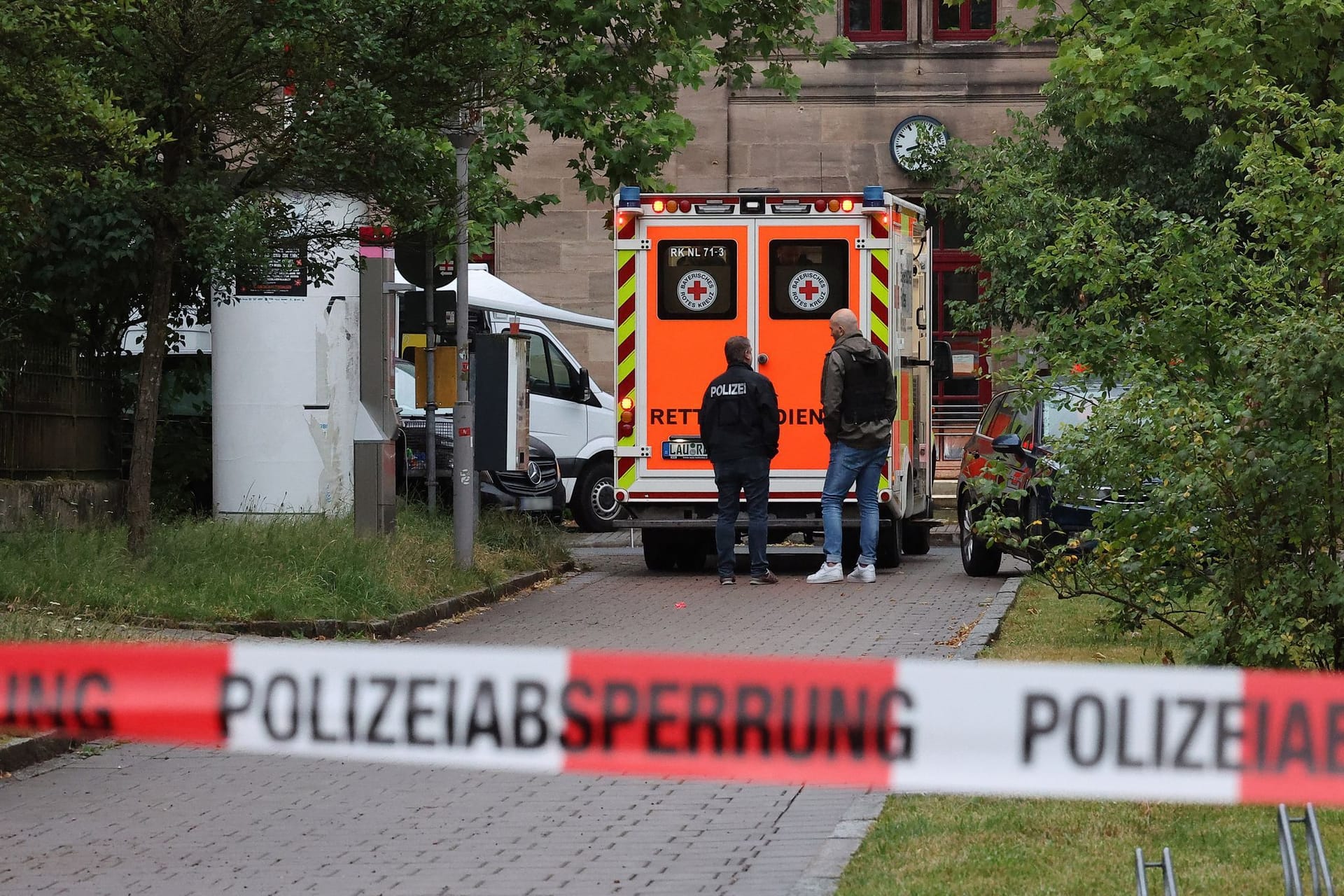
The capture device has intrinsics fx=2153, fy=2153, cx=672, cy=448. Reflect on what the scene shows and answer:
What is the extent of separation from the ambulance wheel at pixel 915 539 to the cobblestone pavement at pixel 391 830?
1202cm

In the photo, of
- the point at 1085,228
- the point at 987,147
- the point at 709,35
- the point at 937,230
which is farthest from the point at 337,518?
the point at 937,230

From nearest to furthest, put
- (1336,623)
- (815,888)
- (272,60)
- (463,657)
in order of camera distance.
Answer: (463,657)
(815,888)
(1336,623)
(272,60)

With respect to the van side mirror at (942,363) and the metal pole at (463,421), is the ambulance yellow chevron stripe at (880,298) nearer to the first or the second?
the van side mirror at (942,363)

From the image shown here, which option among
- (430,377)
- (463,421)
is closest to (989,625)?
(463,421)

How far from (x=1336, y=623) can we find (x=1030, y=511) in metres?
8.26

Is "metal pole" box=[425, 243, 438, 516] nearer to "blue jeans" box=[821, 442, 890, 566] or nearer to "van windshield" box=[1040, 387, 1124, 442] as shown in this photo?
"blue jeans" box=[821, 442, 890, 566]

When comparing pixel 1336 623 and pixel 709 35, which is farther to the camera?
pixel 709 35

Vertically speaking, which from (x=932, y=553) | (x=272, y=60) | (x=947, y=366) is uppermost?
(x=272, y=60)

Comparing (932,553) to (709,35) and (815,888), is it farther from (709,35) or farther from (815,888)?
(815,888)

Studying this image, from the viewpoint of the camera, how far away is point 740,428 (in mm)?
16500

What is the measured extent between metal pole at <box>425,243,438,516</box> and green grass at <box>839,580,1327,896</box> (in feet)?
31.8

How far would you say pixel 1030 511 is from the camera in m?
16.3

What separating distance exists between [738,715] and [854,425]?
1242cm

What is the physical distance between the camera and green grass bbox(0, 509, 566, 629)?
12.0m
